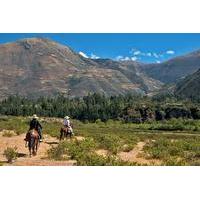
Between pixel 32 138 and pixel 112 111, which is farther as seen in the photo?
pixel 112 111

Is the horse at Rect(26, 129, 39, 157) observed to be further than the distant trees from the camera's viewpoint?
No

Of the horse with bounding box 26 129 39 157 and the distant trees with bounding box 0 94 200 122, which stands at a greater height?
the distant trees with bounding box 0 94 200 122

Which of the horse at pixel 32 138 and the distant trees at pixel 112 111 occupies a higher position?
the distant trees at pixel 112 111

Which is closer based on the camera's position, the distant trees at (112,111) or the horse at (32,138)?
the horse at (32,138)

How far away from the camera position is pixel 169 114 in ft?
505

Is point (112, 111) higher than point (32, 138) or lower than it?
higher
